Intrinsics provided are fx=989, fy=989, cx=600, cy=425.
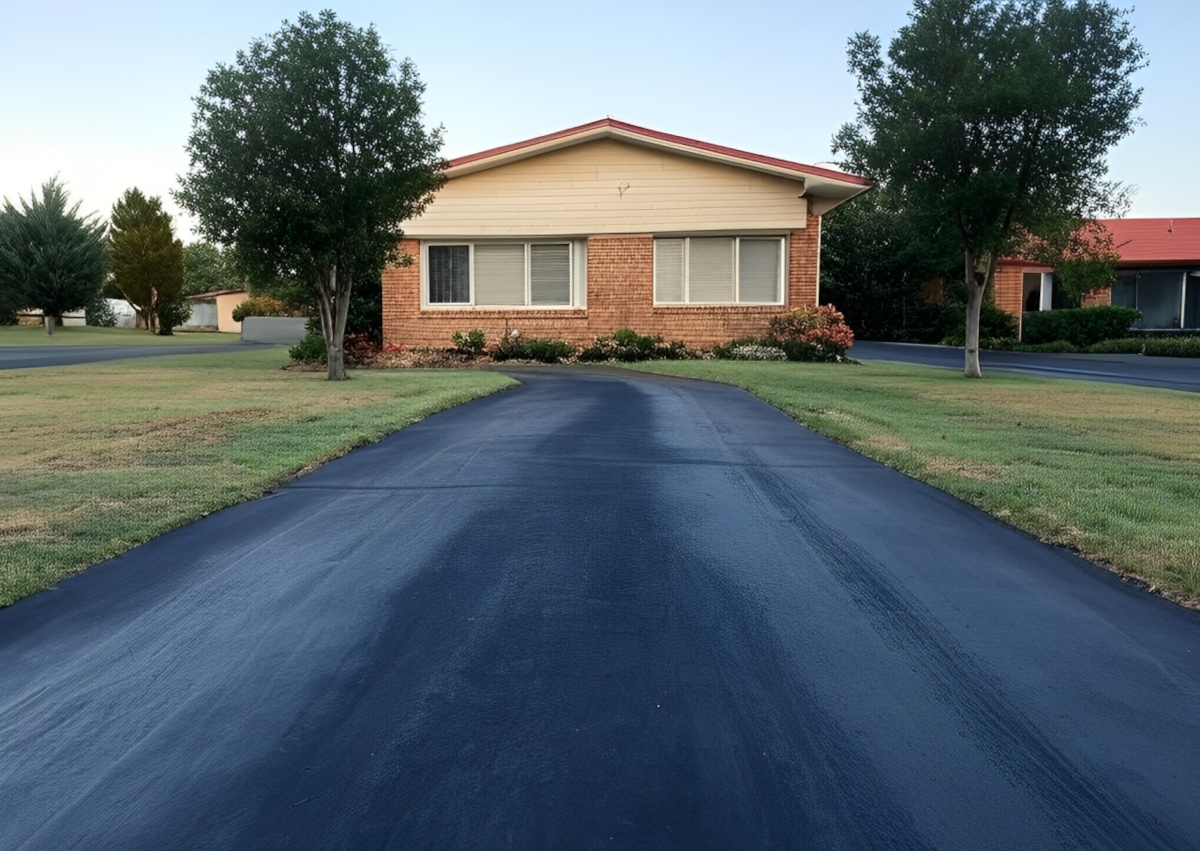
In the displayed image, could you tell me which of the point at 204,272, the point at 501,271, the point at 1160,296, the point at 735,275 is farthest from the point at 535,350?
the point at 204,272

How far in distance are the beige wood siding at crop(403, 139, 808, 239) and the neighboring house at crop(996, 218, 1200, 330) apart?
15.4 metres

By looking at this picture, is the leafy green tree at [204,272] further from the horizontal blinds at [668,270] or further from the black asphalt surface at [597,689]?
the black asphalt surface at [597,689]

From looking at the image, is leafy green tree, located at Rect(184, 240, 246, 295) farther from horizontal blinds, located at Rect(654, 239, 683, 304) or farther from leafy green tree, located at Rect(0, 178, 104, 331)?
horizontal blinds, located at Rect(654, 239, 683, 304)

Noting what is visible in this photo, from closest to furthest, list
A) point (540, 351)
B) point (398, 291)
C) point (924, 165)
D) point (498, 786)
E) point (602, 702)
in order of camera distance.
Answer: point (498, 786) → point (602, 702) → point (924, 165) → point (540, 351) → point (398, 291)

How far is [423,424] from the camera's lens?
11.3m

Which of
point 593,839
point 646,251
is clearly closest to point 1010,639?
point 593,839

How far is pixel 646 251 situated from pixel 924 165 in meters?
8.40

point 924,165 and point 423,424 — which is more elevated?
point 924,165

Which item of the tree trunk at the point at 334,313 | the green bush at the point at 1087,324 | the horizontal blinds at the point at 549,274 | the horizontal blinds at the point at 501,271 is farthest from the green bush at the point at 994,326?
the tree trunk at the point at 334,313

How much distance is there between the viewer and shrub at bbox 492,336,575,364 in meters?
23.4

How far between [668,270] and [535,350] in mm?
4141

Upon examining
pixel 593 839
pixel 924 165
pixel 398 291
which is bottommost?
pixel 593 839

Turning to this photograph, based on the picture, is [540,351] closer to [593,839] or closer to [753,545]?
[753,545]

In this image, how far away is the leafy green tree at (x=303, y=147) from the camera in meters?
16.7
